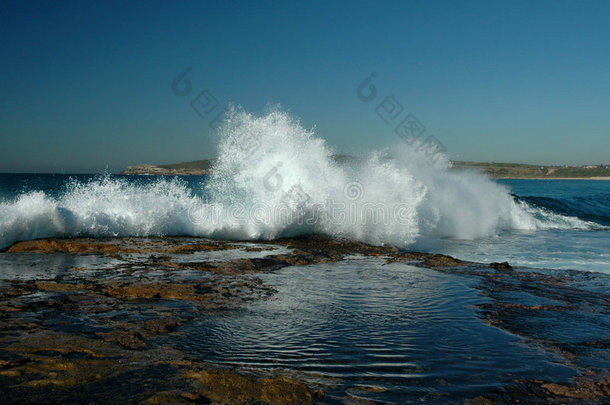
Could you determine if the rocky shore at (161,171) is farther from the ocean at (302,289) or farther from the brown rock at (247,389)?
the brown rock at (247,389)

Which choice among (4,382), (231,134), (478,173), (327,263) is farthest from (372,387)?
(478,173)

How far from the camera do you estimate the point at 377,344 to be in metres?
4.59

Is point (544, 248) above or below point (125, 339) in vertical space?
below

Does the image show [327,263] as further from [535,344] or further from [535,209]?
[535,209]

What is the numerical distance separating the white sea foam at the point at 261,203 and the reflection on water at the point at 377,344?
6283 mm

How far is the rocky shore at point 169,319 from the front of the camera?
133 inches

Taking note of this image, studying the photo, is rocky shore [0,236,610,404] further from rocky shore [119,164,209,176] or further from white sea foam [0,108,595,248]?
rocky shore [119,164,209,176]

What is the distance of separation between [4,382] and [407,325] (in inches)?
155

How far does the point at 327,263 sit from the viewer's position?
984 cm

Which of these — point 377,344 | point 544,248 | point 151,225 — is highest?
point 151,225

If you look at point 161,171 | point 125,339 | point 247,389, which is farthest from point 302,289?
point 161,171

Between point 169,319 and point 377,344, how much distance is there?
7.86 ft

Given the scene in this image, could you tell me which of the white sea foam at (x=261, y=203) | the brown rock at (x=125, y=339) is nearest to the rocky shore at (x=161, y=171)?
the white sea foam at (x=261, y=203)

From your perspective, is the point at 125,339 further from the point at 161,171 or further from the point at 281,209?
the point at 161,171
